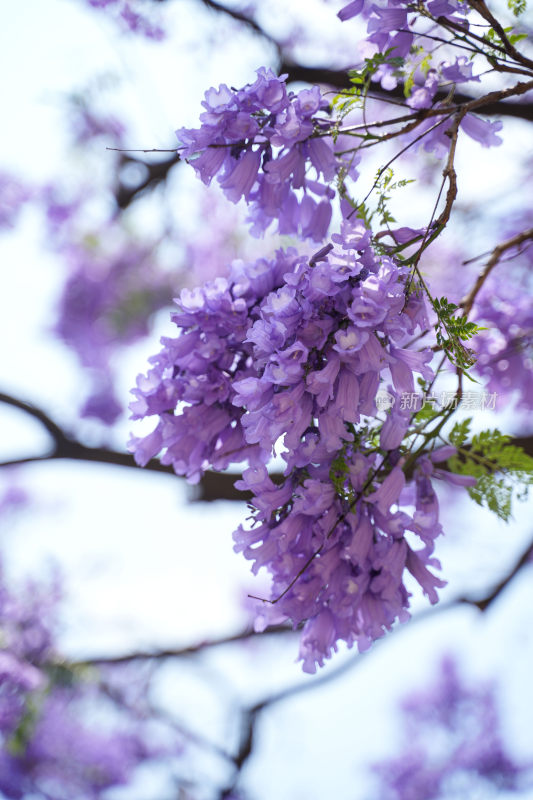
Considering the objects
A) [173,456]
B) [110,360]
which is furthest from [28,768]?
[173,456]

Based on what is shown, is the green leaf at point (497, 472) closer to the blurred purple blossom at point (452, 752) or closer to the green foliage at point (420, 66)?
the green foliage at point (420, 66)

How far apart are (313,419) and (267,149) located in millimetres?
256

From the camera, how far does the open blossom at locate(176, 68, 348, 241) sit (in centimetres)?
60

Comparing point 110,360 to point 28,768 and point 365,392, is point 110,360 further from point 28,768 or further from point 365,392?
point 365,392

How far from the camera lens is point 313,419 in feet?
1.87

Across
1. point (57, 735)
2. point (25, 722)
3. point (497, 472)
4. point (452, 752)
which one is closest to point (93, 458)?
point (25, 722)

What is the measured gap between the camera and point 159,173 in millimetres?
→ 1640

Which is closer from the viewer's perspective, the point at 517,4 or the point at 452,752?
the point at 517,4

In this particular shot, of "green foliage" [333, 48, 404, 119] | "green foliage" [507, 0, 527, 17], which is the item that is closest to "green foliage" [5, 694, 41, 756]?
"green foliage" [333, 48, 404, 119]

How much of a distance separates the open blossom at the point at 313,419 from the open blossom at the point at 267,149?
0.07m

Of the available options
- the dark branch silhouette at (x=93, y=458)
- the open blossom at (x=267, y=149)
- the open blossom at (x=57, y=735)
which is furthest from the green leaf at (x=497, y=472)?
the open blossom at (x=57, y=735)

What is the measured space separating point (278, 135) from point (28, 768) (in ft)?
8.72

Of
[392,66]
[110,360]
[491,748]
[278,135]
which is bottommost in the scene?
[491,748]

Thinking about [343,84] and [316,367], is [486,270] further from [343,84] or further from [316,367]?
[343,84]
